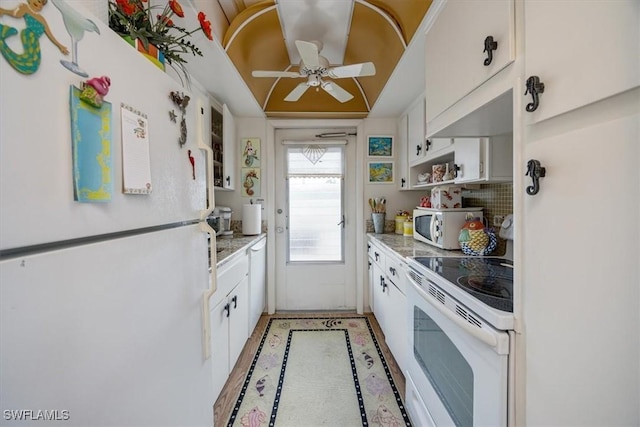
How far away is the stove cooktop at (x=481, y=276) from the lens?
90 cm

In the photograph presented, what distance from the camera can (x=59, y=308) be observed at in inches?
18.1

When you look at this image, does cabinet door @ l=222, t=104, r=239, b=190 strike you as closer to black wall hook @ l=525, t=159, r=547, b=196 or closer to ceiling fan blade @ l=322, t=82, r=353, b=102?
ceiling fan blade @ l=322, t=82, r=353, b=102

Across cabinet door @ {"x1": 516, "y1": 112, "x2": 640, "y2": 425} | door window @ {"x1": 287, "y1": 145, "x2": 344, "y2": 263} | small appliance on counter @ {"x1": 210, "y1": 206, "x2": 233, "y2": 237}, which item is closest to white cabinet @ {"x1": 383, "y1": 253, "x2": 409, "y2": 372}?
cabinet door @ {"x1": 516, "y1": 112, "x2": 640, "y2": 425}

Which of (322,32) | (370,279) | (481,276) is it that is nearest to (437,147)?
(481,276)

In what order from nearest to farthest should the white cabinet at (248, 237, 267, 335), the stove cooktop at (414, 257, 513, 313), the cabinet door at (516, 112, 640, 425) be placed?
1. the cabinet door at (516, 112, 640, 425)
2. the stove cooktop at (414, 257, 513, 313)
3. the white cabinet at (248, 237, 267, 335)

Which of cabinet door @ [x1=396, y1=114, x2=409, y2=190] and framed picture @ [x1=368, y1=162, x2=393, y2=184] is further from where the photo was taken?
framed picture @ [x1=368, y1=162, x2=393, y2=184]

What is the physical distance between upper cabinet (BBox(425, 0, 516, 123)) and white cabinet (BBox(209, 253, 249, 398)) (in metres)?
1.48

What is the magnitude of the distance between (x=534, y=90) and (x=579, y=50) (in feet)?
0.35

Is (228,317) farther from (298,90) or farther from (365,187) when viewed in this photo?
(365,187)

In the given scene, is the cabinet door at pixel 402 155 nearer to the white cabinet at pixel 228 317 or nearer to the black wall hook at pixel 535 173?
the white cabinet at pixel 228 317

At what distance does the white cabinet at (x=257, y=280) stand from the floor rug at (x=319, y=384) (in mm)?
239

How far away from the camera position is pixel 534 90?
66 centimetres

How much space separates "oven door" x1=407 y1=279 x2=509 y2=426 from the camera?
31.0 inches

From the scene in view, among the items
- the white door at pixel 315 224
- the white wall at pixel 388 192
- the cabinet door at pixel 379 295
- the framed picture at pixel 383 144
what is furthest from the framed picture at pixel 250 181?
the cabinet door at pixel 379 295
